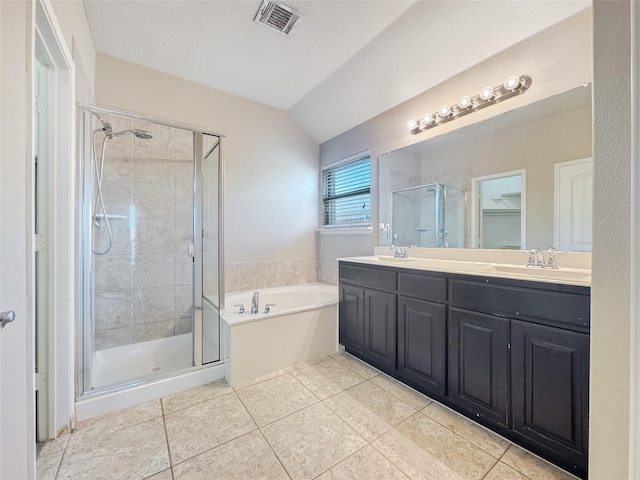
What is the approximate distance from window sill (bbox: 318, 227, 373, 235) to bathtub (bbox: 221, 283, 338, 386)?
0.77 metres

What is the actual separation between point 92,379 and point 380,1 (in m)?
3.13

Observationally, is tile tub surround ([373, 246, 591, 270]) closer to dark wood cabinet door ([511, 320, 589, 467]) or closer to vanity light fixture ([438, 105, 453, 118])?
dark wood cabinet door ([511, 320, 589, 467])

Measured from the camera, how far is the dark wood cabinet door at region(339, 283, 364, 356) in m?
2.27

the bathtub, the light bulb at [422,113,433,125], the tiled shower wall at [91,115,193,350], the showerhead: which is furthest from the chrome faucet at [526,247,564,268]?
the showerhead

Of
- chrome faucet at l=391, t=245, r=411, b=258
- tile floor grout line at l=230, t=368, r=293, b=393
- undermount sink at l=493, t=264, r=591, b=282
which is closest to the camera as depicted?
undermount sink at l=493, t=264, r=591, b=282

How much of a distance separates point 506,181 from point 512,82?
0.62 m

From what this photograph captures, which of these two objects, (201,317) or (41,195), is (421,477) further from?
(41,195)

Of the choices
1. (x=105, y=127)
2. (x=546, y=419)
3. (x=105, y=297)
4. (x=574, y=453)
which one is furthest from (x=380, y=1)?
(x=105, y=297)

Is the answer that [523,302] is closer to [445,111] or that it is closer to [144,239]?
[445,111]

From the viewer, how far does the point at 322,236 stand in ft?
11.3

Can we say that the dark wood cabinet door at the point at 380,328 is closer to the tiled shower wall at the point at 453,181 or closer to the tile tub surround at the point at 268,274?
the tiled shower wall at the point at 453,181

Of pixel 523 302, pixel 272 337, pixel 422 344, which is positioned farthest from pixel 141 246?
pixel 523 302

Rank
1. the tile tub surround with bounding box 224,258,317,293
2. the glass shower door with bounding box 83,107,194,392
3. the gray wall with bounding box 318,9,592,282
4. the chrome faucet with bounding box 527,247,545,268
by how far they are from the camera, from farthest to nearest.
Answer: the tile tub surround with bounding box 224,258,317,293 < the glass shower door with bounding box 83,107,194,392 < the chrome faucet with bounding box 527,247,545,268 < the gray wall with bounding box 318,9,592,282

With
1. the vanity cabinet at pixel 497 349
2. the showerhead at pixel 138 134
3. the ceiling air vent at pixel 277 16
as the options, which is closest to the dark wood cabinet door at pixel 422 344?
the vanity cabinet at pixel 497 349
